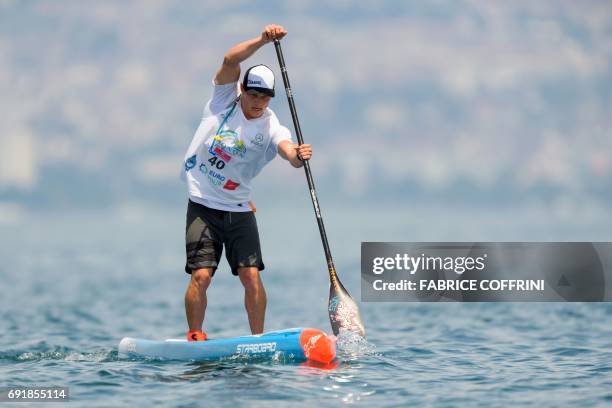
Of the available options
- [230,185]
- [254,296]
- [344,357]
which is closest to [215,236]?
[230,185]

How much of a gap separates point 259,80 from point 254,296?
2.69m

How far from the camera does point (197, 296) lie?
12250 millimetres

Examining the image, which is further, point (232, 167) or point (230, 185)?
point (230, 185)

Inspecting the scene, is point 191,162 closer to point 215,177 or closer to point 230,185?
point 215,177

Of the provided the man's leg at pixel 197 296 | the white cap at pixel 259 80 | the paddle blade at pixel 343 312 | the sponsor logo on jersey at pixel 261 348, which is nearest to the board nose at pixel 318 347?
the sponsor logo on jersey at pixel 261 348

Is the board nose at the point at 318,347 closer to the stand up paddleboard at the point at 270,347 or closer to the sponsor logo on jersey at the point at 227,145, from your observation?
the stand up paddleboard at the point at 270,347

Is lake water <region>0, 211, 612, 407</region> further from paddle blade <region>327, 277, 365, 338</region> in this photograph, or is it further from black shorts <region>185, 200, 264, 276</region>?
black shorts <region>185, 200, 264, 276</region>

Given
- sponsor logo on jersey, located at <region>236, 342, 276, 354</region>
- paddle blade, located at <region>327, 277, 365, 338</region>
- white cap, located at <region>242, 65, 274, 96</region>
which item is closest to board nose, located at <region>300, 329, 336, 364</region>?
sponsor logo on jersey, located at <region>236, 342, 276, 354</region>

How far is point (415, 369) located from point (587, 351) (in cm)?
357

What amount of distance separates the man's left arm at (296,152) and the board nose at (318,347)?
205 centimetres

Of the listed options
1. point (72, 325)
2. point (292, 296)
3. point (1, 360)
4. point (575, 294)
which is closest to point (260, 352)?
point (1, 360)

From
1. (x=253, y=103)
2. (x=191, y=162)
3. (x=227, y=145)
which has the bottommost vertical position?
(x=191, y=162)

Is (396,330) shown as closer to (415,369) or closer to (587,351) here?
(587,351)

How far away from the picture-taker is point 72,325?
20344 millimetres
